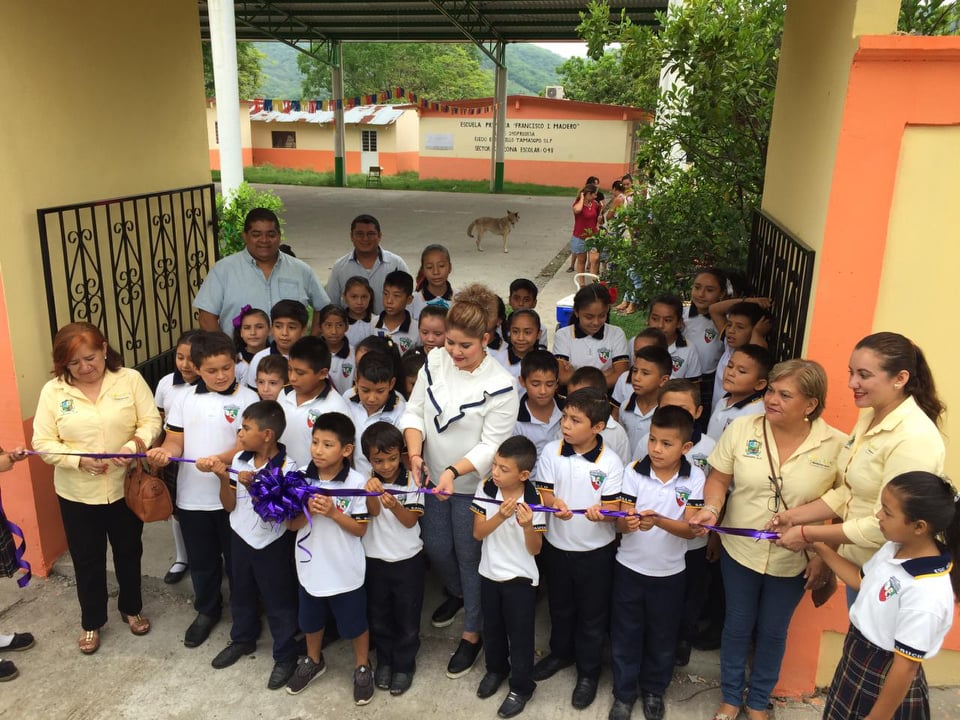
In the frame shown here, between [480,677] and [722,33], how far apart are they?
440cm

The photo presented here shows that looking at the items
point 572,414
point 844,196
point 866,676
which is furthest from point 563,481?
point 844,196

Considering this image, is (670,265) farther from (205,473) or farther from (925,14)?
(205,473)

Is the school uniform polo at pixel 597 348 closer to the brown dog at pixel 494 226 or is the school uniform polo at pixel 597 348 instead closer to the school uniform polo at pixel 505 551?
the school uniform polo at pixel 505 551

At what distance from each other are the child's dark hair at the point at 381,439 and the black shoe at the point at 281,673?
1.14 meters

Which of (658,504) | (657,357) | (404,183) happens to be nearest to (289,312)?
(657,357)

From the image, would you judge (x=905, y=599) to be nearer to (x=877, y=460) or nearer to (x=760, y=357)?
(x=877, y=460)

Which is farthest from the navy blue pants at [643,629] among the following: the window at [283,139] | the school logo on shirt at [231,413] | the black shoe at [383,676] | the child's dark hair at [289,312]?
the window at [283,139]

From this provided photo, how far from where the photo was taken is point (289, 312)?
167 inches

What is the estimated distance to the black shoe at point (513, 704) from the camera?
330cm

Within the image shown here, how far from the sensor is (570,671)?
11.7ft

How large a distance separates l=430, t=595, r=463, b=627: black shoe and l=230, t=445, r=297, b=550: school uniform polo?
0.97 meters

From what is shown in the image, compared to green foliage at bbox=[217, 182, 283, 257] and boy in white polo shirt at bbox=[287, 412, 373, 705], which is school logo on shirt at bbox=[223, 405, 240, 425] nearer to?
boy in white polo shirt at bbox=[287, 412, 373, 705]

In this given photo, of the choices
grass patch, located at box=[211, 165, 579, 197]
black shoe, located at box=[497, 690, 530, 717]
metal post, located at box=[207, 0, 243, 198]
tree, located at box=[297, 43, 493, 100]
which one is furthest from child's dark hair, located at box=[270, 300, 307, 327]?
tree, located at box=[297, 43, 493, 100]

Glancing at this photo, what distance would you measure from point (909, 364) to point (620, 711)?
1869 mm
